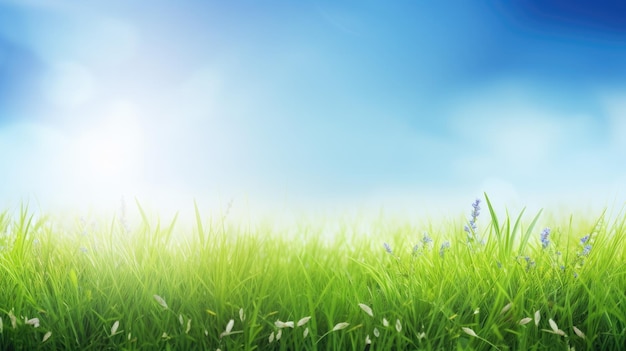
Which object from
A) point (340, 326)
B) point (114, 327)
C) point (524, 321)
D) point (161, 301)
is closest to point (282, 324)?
point (340, 326)

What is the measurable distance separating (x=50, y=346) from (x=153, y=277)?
0.68 meters

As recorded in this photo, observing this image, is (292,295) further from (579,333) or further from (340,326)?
(579,333)

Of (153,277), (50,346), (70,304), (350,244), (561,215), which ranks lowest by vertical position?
(50,346)

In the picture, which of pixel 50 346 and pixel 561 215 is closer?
pixel 50 346

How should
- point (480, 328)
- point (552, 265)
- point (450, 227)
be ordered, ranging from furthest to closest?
point (450, 227) → point (552, 265) → point (480, 328)

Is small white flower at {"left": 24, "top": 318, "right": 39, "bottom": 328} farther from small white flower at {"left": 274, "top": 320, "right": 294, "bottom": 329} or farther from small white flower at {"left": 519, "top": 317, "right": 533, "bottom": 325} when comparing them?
small white flower at {"left": 519, "top": 317, "right": 533, "bottom": 325}

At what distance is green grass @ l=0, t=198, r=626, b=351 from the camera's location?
3490 millimetres

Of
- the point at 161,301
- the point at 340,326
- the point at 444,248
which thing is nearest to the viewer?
the point at 340,326

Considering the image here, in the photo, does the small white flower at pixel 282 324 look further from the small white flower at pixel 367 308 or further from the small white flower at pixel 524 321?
Answer: the small white flower at pixel 524 321

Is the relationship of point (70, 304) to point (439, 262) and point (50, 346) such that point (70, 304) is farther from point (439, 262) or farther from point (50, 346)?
point (439, 262)

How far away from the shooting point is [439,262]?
12.7 feet

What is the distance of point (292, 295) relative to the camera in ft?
11.6

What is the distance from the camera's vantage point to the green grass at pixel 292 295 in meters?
3.49

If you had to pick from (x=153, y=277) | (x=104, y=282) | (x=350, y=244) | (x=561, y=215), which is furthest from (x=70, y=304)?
(x=561, y=215)
